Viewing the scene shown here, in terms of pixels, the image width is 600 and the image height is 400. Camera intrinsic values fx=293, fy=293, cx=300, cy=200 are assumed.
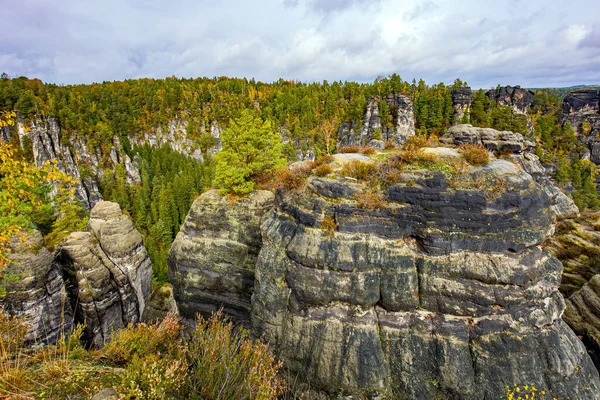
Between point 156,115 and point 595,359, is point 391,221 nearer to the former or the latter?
point 595,359

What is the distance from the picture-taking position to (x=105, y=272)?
25.5m

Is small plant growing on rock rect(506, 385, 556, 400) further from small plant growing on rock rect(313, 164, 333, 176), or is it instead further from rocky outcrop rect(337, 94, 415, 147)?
rocky outcrop rect(337, 94, 415, 147)

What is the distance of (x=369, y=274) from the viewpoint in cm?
1345

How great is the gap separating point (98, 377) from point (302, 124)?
287ft

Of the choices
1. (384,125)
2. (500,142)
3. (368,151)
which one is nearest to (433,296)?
(368,151)

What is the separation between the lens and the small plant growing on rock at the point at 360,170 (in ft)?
48.8

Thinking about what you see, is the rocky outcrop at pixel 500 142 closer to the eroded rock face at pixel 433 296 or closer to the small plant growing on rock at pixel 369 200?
the eroded rock face at pixel 433 296

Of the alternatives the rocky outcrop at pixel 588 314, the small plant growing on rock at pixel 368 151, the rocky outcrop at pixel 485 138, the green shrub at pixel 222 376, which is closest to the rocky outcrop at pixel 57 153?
the small plant growing on rock at pixel 368 151

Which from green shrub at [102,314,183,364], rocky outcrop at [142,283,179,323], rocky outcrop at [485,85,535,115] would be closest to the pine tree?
green shrub at [102,314,183,364]

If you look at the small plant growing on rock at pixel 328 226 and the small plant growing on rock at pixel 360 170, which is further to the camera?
the small plant growing on rock at pixel 360 170

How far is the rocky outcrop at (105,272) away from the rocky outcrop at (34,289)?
195 centimetres

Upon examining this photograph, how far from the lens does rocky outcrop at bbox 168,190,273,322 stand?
19.1 meters

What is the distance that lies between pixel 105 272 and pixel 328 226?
869 inches

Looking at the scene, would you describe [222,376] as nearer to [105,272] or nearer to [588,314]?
[588,314]
